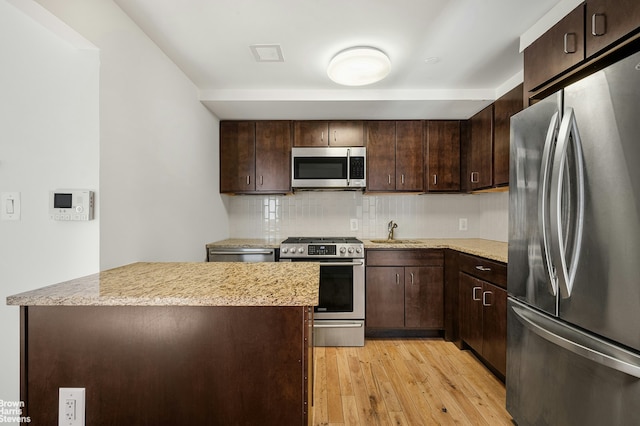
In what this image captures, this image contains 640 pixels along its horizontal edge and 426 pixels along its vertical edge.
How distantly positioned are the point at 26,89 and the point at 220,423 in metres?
1.75

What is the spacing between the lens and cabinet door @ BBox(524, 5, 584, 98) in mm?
1402

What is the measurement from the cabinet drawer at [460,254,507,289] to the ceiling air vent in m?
2.12

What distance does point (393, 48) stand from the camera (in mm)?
1955

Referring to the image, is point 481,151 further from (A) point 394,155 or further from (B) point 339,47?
(B) point 339,47

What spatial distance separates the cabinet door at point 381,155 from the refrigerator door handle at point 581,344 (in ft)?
5.87

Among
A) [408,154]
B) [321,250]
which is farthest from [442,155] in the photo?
[321,250]

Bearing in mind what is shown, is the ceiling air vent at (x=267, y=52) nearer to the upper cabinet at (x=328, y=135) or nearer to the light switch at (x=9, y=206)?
the upper cabinet at (x=328, y=135)

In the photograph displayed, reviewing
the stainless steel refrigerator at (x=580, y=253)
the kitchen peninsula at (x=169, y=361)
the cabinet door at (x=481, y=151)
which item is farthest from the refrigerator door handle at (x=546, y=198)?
the cabinet door at (x=481, y=151)

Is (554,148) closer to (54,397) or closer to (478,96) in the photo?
(478,96)

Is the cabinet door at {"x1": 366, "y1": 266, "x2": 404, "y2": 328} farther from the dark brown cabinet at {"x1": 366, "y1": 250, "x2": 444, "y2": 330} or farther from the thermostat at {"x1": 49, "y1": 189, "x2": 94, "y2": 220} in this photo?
the thermostat at {"x1": 49, "y1": 189, "x2": 94, "y2": 220}

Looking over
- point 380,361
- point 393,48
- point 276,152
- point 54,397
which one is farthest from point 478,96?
point 54,397

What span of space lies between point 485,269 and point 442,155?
1.36m

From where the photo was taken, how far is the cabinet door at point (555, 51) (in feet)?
4.60

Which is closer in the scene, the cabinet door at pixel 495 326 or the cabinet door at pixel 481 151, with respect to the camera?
the cabinet door at pixel 495 326
